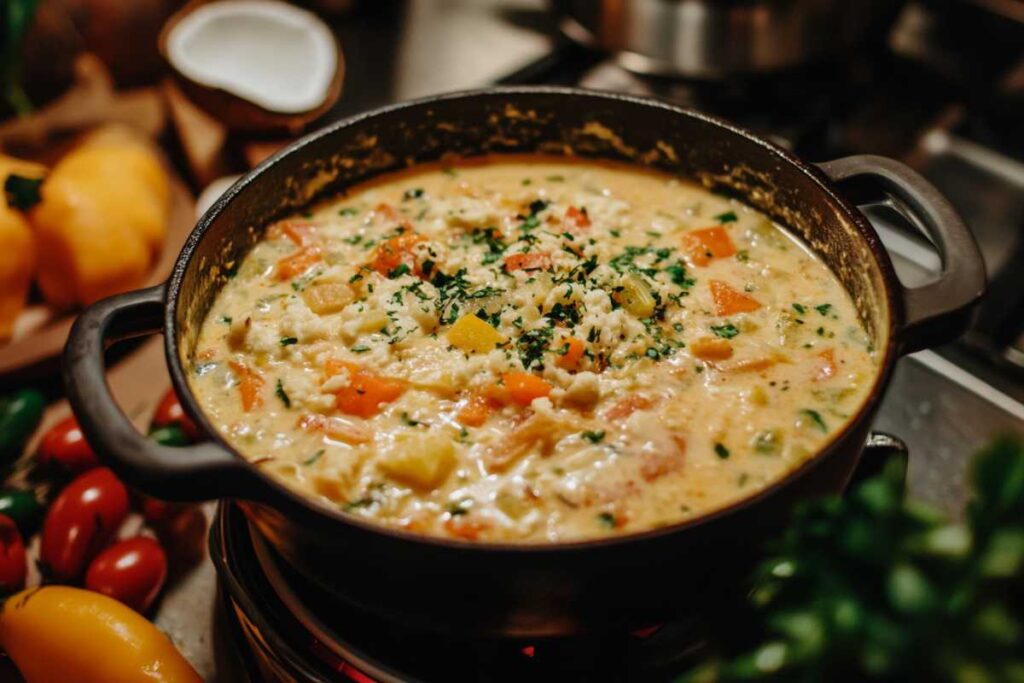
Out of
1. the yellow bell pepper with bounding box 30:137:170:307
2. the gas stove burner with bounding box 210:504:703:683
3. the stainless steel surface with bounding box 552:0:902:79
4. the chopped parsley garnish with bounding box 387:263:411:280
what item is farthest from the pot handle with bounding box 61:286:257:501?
the stainless steel surface with bounding box 552:0:902:79

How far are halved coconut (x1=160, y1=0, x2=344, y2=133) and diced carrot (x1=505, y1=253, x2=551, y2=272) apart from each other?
53.3 inches

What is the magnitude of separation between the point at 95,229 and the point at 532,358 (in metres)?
1.50

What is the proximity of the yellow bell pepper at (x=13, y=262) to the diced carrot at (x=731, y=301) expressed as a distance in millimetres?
1893

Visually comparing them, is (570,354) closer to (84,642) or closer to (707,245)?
(707,245)

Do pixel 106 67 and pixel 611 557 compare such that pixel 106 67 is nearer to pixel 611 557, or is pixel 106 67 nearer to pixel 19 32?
pixel 19 32

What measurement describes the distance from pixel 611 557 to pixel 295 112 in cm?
225

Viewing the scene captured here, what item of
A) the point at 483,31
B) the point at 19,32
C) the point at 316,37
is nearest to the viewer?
the point at 19,32

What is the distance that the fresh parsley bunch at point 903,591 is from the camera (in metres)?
0.99

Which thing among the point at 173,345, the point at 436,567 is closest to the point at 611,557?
the point at 436,567

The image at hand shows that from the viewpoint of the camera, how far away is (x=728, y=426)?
1.71 m

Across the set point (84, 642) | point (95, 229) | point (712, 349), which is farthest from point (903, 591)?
point (95, 229)

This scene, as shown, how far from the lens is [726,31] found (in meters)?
2.96

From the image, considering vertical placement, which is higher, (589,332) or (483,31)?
(589,332)

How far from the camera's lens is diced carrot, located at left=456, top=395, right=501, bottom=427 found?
→ 1725mm
